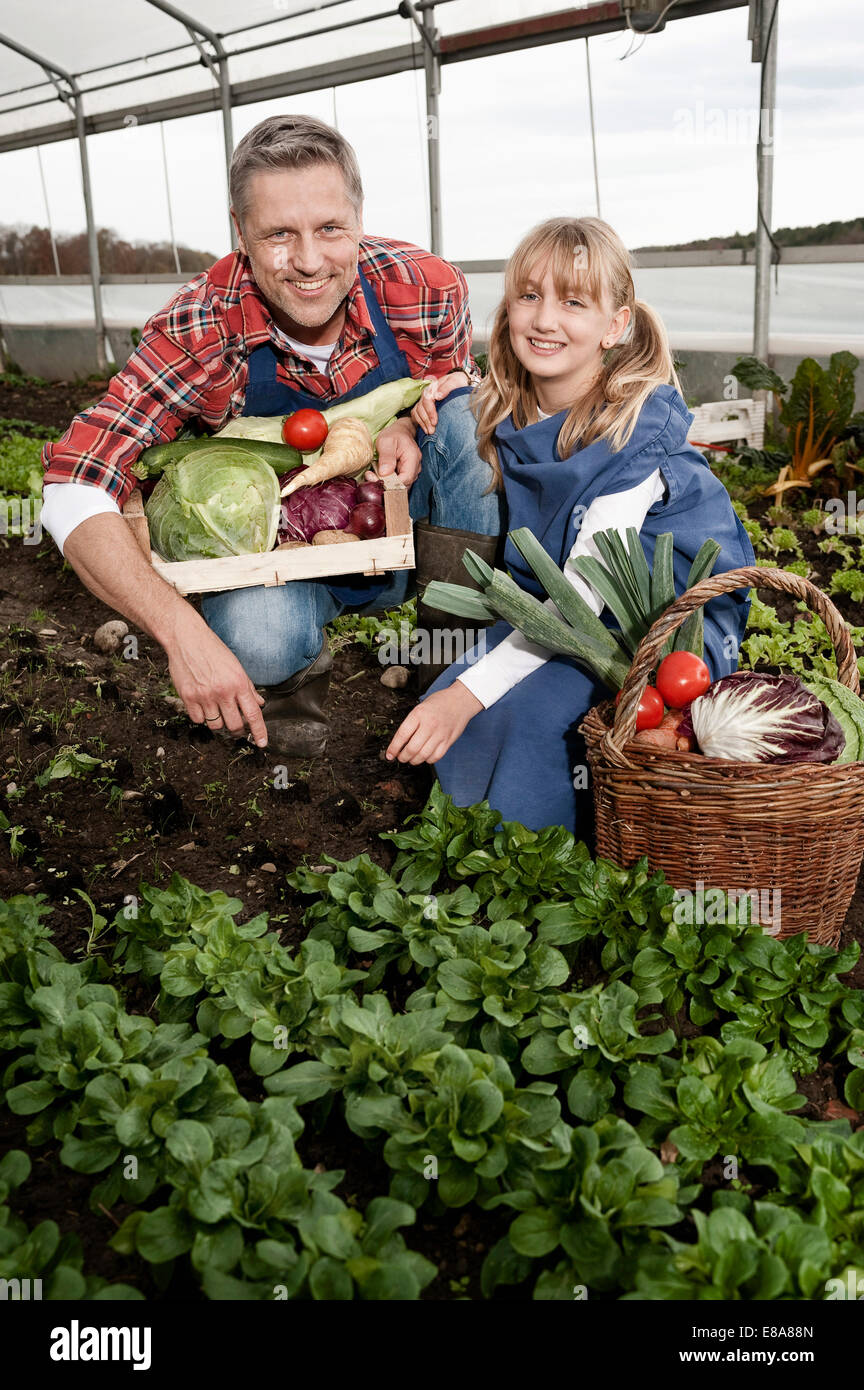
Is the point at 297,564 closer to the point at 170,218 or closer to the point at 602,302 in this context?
the point at 602,302

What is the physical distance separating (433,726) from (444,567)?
31.2 inches

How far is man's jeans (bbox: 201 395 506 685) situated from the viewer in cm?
290

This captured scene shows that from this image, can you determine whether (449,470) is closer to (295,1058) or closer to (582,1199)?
(295,1058)

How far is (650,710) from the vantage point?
217 cm

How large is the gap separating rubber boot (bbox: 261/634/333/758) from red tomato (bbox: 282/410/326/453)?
23.6 inches

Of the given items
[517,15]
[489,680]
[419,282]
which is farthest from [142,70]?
[489,680]

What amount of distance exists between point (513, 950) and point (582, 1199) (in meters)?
0.55

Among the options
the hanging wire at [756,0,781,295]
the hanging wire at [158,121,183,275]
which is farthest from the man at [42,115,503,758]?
the hanging wire at [158,121,183,275]

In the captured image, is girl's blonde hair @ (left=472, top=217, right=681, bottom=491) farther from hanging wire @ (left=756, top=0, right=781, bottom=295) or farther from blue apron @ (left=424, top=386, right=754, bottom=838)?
hanging wire @ (left=756, top=0, right=781, bottom=295)

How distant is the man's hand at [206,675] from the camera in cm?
244

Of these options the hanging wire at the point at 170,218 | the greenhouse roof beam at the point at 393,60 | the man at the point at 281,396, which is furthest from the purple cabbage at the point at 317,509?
the hanging wire at the point at 170,218

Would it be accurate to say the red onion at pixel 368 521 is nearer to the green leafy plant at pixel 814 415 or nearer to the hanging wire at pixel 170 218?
the green leafy plant at pixel 814 415

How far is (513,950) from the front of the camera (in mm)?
1851

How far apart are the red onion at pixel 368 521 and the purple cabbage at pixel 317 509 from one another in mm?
47
